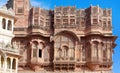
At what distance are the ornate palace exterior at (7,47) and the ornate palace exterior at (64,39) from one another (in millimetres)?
8485

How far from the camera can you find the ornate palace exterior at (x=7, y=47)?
3764 centimetres

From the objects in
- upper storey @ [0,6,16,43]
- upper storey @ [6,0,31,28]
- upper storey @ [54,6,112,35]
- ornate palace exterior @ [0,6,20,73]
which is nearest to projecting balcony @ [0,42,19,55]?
ornate palace exterior @ [0,6,20,73]

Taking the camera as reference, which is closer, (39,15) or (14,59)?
(14,59)

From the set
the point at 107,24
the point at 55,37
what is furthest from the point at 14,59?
the point at 107,24

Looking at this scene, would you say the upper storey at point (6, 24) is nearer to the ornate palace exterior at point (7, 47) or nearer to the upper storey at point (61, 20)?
the ornate palace exterior at point (7, 47)

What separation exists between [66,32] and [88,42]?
285cm

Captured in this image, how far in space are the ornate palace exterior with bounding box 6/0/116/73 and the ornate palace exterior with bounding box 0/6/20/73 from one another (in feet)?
27.8

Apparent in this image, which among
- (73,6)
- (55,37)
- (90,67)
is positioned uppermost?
(73,6)

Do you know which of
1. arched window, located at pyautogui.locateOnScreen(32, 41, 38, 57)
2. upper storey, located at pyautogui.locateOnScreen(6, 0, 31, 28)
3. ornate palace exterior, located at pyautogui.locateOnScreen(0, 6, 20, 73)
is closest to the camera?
ornate palace exterior, located at pyautogui.locateOnScreen(0, 6, 20, 73)

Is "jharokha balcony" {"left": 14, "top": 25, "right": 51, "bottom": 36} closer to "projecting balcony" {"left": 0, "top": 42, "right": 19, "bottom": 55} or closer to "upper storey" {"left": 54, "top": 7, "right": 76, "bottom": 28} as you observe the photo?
"upper storey" {"left": 54, "top": 7, "right": 76, "bottom": 28}

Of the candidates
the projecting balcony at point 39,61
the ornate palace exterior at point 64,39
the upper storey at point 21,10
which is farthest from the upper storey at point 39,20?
the projecting balcony at point 39,61

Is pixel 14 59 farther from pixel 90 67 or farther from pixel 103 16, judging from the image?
pixel 103 16

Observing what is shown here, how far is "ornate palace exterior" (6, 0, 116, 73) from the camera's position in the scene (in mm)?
48469

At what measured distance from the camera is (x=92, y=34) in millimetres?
49031
